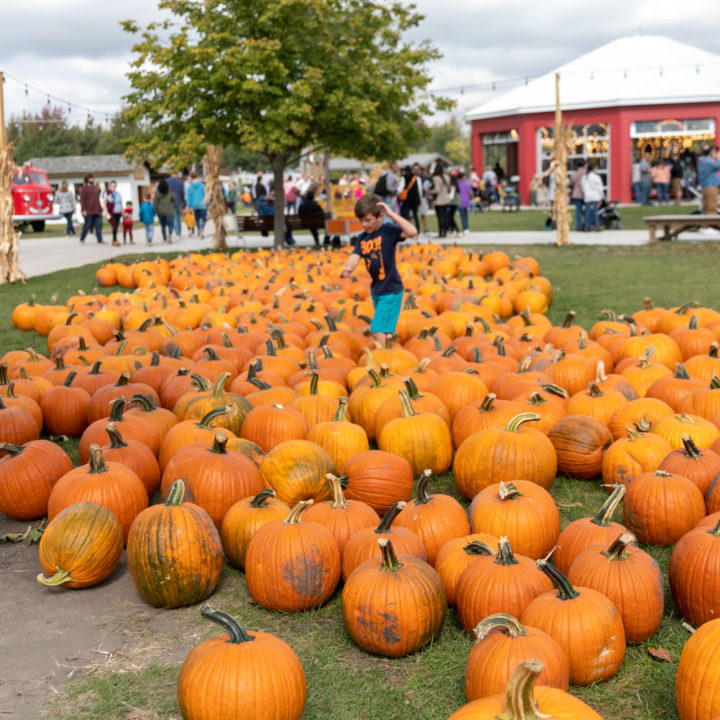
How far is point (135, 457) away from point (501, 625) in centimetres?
288

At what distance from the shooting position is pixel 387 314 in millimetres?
8156

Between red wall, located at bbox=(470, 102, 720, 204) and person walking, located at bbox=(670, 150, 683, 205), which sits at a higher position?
red wall, located at bbox=(470, 102, 720, 204)


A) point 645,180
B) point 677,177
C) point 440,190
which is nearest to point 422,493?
point 440,190

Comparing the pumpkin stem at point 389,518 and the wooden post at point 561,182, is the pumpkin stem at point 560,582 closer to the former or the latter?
the pumpkin stem at point 389,518

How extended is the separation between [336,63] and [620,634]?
63.6ft

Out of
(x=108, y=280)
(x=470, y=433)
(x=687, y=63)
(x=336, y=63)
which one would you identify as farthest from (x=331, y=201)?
(x=470, y=433)

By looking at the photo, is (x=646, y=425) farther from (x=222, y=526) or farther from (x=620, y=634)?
(x=222, y=526)

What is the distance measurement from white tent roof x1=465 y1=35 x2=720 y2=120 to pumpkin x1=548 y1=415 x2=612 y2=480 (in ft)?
117

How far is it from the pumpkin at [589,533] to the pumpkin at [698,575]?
28cm

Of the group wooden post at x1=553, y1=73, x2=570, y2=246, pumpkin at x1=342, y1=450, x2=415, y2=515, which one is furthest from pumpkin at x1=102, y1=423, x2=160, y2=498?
wooden post at x1=553, y1=73, x2=570, y2=246

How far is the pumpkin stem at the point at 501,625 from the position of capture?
2.75 m

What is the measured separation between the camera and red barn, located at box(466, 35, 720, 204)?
123ft

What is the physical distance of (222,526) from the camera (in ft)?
14.1

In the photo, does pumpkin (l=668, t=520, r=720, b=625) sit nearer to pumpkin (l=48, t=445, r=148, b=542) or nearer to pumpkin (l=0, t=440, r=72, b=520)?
pumpkin (l=48, t=445, r=148, b=542)
